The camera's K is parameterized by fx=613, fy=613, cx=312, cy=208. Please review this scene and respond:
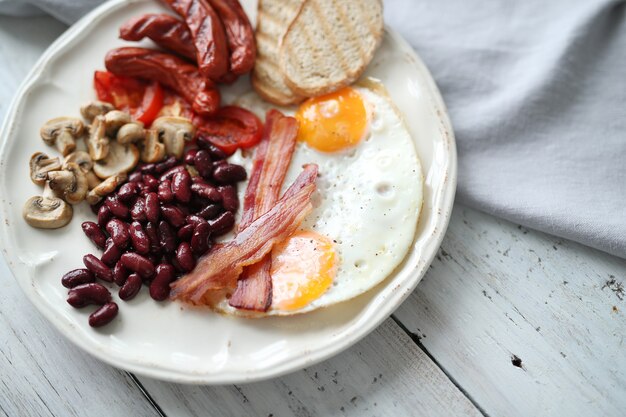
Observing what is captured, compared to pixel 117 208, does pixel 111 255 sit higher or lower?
lower

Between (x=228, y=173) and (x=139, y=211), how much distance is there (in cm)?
48

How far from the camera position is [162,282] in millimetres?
2852

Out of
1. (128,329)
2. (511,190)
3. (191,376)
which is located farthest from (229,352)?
(511,190)

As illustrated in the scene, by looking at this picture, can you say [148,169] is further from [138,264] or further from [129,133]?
[138,264]

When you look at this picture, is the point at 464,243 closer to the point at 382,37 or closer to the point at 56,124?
the point at 382,37

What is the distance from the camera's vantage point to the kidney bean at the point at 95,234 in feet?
9.71

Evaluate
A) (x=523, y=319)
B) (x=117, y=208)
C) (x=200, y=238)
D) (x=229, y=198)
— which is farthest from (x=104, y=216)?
(x=523, y=319)

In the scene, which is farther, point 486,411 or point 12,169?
point 12,169

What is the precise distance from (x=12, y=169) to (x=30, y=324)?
2.58ft

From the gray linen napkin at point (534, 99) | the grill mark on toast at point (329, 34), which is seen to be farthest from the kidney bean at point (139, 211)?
the gray linen napkin at point (534, 99)

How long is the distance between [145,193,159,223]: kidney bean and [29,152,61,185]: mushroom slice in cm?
54

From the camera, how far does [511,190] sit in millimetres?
3305

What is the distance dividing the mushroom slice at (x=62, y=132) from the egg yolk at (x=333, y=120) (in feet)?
3.84

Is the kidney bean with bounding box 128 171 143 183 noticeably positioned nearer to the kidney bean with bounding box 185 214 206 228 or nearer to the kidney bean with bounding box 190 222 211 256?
the kidney bean with bounding box 185 214 206 228
